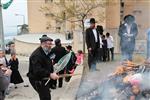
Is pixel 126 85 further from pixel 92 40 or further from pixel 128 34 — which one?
pixel 128 34

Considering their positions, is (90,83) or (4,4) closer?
(90,83)

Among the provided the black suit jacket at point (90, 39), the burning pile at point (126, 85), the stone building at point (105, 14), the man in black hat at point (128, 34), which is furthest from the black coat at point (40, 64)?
the stone building at point (105, 14)

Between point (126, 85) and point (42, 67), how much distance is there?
1.57m

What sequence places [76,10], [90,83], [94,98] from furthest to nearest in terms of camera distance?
[76,10], [90,83], [94,98]

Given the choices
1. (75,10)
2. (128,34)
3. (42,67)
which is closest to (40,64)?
(42,67)

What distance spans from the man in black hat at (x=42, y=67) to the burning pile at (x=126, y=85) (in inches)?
39.2

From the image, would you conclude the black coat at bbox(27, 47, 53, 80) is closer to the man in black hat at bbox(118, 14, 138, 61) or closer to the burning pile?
the burning pile

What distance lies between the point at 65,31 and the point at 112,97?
39510 millimetres

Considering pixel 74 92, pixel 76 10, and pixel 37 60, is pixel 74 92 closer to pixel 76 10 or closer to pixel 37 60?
pixel 37 60

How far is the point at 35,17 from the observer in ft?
175

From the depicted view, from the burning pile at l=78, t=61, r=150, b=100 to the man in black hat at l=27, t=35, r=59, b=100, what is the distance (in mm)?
995

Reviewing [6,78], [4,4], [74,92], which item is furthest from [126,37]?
[4,4]

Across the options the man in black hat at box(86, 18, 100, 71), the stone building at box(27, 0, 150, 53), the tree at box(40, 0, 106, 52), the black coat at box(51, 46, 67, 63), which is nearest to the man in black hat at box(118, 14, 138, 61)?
the man in black hat at box(86, 18, 100, 71)

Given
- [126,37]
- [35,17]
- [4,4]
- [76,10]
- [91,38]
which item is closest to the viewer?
[91,38]
